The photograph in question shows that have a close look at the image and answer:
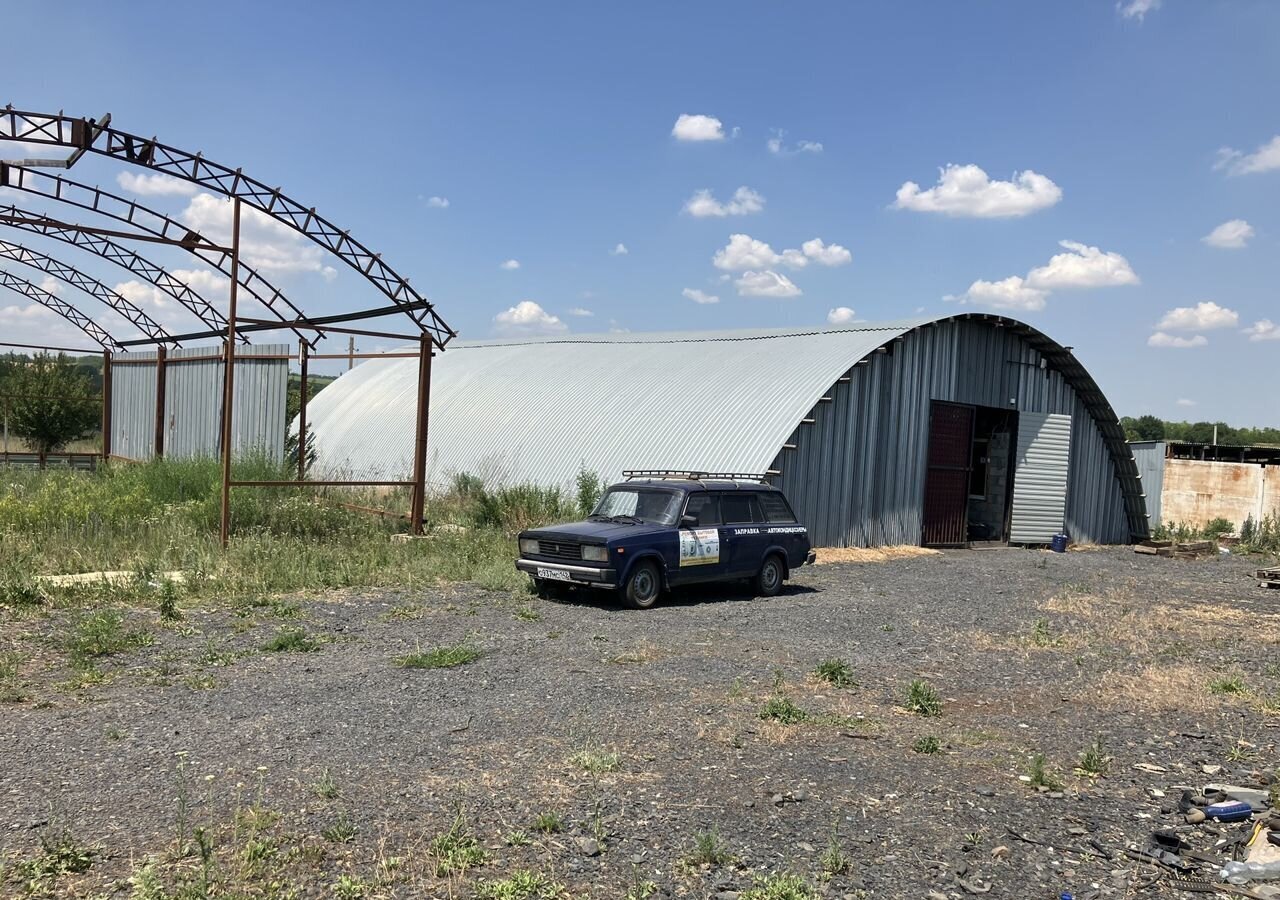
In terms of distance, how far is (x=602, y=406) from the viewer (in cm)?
2295

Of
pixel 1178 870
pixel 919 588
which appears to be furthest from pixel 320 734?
pixel 919 588

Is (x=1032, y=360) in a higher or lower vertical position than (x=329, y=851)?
higher

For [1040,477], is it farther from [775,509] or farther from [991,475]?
[775,509]

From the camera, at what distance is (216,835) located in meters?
5.17

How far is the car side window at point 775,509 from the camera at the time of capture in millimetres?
14648

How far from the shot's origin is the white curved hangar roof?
789 inches

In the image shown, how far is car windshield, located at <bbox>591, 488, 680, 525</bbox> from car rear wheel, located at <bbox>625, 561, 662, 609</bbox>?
0.75m

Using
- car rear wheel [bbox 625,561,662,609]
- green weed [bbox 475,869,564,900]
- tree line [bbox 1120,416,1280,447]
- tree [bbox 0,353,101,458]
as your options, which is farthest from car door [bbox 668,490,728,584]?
tree line [bbox 1120,416,1280,447]

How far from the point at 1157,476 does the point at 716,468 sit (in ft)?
60.3

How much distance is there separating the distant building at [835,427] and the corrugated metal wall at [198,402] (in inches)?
187

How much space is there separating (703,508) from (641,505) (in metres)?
0.85

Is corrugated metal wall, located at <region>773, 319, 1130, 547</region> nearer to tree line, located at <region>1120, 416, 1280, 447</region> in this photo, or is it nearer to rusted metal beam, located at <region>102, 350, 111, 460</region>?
rusted metal beam, located at <region>102, 350, 111, 460</region>

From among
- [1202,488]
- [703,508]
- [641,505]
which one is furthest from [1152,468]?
[641,505]

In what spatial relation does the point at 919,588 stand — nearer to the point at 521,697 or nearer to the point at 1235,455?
the point at 521,697
